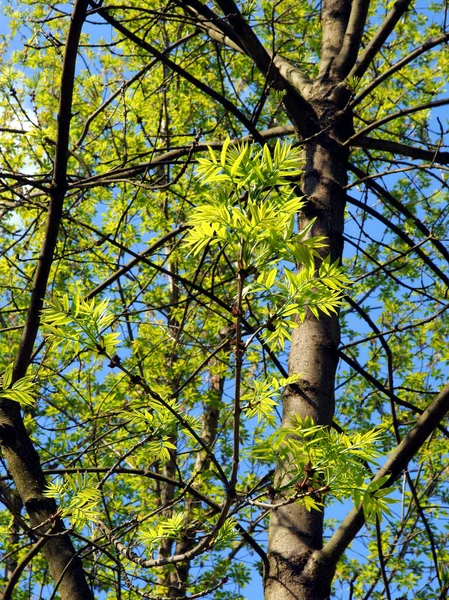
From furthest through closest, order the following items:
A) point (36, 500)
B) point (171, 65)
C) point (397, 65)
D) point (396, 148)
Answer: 1. point (396, 148)
2. point (397, 65)
3. point (171, 65)
4. point (36, 500)

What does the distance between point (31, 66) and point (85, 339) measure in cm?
779

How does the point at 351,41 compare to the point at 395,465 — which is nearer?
the point at 395,465

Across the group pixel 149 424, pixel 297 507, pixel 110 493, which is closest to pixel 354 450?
pixel 149 424

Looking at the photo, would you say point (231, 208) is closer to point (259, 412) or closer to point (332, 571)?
point (259, 412)

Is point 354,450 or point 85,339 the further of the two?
point 354,450

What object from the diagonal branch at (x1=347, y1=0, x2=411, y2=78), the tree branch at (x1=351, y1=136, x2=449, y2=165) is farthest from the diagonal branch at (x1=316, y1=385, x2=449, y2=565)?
the diagonal branch at (x1=347, y1=0, x2=411, y2=78)

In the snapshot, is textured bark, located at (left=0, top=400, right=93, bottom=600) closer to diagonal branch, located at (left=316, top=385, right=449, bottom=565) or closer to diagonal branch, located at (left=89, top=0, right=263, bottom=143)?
diagonal branch, located at (left=316, top=385, right=449, bottom=565)

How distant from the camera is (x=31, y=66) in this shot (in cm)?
860

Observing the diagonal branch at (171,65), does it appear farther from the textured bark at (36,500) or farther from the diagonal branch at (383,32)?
the textured bark at (36,500)

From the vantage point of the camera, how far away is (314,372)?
3.12m

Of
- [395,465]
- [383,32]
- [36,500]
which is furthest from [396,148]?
[36,500]

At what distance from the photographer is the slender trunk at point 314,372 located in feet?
8.87

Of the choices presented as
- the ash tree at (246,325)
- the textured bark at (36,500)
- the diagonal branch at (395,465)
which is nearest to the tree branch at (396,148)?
the ash tree at (246,325)

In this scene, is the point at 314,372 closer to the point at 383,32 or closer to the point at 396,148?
the point at 396,148
